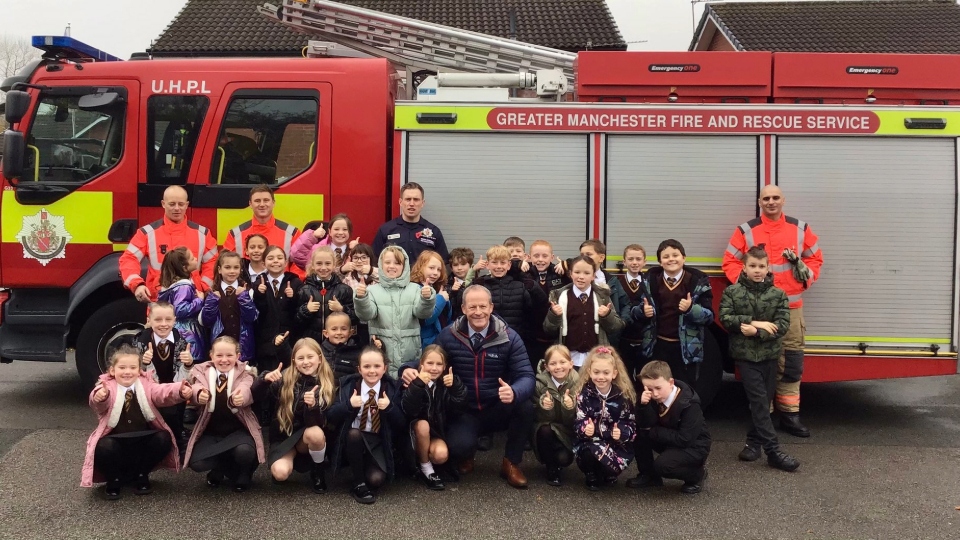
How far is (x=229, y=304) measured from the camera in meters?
5.20

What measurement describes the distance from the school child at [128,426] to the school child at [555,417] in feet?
6.54

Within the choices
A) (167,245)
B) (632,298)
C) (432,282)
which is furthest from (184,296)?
(632,298)

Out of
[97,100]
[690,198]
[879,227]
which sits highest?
[97,100]

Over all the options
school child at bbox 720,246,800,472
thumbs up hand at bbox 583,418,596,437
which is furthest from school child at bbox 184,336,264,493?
school child at bbox 720,246,800,472

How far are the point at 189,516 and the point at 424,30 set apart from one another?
453 centimetres

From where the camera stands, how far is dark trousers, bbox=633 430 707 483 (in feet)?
14.8

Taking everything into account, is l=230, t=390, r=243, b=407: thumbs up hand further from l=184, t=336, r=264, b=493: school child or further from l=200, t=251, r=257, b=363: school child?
l=200, t=251, r=257, b=363: school child

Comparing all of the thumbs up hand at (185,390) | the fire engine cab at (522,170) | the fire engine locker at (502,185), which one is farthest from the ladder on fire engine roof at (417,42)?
the thumbs up hand at (185,390)

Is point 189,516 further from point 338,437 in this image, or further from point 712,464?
point 712,464

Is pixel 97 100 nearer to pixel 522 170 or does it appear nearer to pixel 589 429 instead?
pixel 522 170

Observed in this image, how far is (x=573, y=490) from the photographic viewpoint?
183 inches

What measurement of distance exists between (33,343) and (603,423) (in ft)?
13.9

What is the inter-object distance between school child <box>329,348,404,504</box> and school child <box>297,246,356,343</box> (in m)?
0.62

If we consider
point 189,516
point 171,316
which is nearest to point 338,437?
point 189,516
